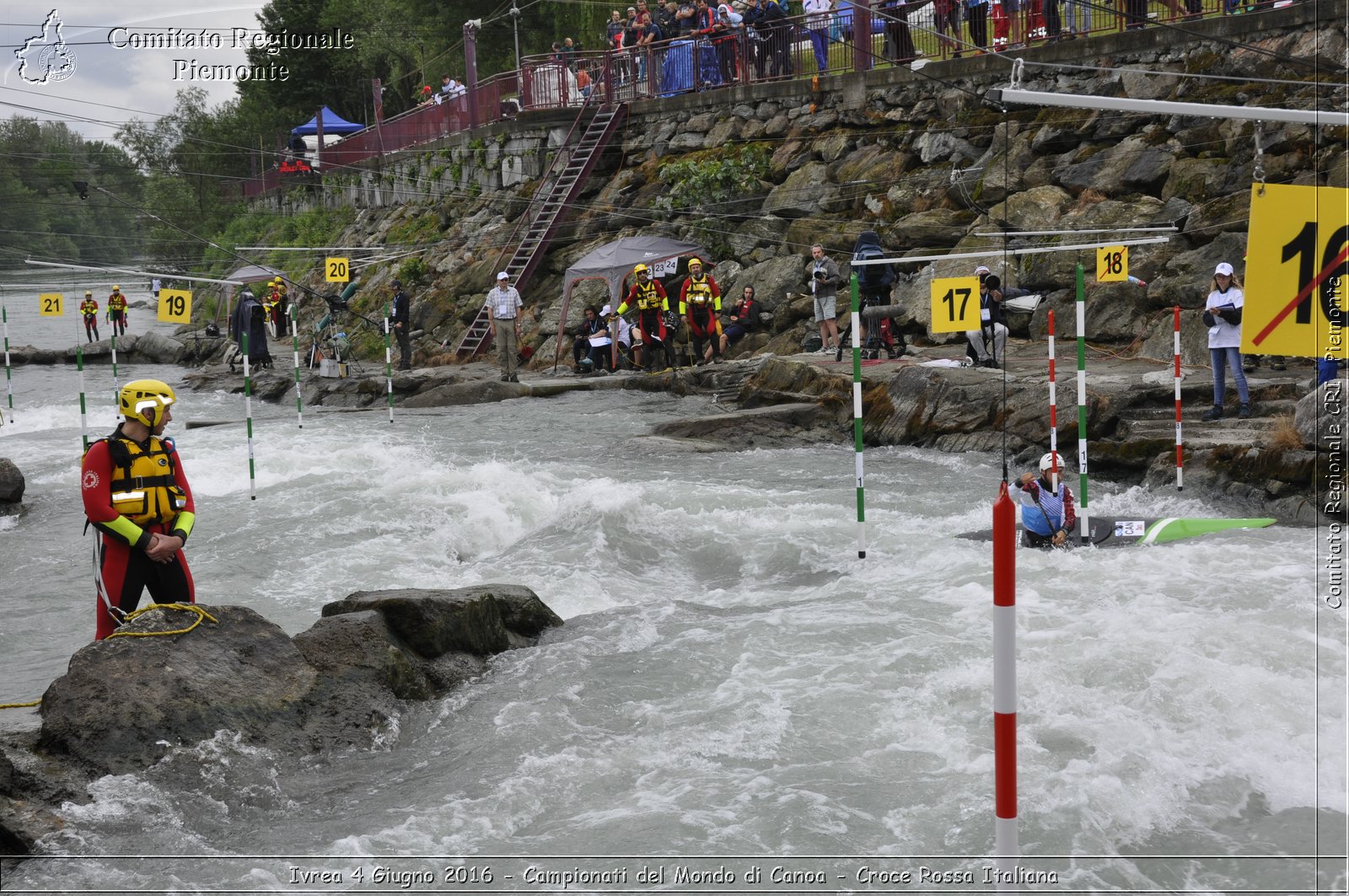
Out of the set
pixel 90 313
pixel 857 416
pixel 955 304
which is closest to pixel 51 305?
pixel 90 313

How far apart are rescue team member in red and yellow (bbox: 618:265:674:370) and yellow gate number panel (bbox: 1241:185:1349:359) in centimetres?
1637

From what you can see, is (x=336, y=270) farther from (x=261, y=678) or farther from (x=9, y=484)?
(x=261, y=678)

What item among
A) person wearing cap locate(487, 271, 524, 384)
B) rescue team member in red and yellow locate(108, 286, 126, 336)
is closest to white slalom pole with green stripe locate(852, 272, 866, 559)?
person wearing cap locate(487, 271, 524, 384)

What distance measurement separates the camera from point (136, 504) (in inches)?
254

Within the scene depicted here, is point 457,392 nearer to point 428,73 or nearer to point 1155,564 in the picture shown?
point 1155,564

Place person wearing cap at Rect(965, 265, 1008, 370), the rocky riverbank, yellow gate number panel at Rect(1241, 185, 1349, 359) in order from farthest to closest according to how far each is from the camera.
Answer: person wearing cap at Rect(965, 265, 1008, 370), the rocky riverbank, yellow gate number panel at Rect(1241, 185, 1349, 359)

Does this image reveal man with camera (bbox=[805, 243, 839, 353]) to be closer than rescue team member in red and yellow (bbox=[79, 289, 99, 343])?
Yes

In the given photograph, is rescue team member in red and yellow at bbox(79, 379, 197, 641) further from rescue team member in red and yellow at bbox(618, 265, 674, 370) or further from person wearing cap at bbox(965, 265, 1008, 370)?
rescue team member in red and yellow at bbox(618, 265, 674, 370)

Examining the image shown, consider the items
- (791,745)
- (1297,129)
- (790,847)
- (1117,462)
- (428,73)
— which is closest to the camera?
(790,847)

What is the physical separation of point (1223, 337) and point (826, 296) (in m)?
6.89

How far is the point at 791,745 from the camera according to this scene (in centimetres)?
588

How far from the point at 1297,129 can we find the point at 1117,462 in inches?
256

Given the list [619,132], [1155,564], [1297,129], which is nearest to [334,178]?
[619,132]

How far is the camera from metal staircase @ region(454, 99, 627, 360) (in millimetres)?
25859
